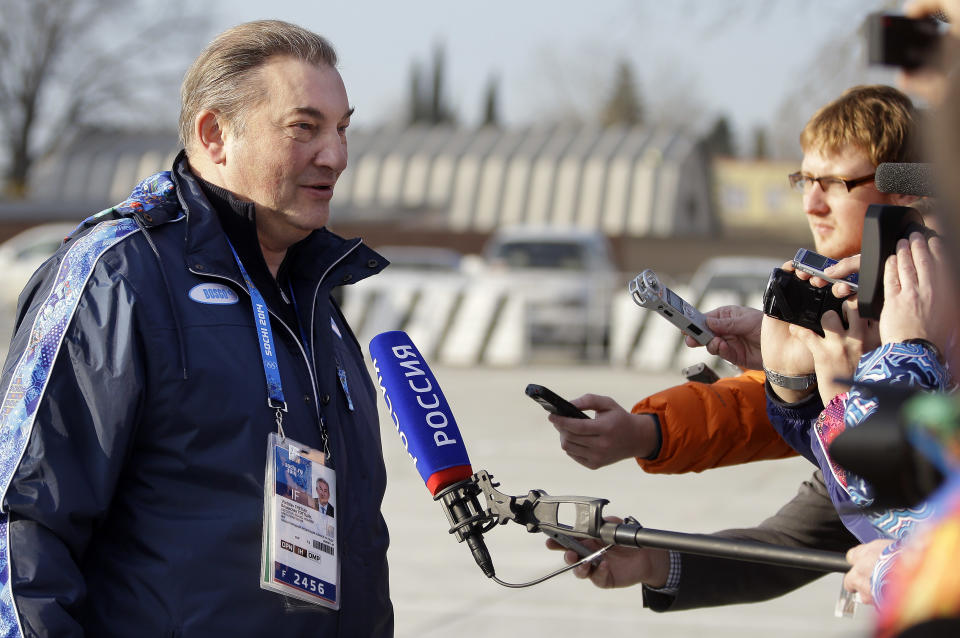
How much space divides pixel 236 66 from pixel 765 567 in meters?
1.93

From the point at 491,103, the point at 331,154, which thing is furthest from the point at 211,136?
the point at 491,103

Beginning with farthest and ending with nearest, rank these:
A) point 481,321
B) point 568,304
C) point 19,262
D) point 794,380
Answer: point 19,262
point 568,304
point 481,321
point 794,380

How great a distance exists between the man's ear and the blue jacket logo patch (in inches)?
14.6

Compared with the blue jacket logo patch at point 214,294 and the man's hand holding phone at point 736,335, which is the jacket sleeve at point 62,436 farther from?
the man's hand holding phone at point 736,335

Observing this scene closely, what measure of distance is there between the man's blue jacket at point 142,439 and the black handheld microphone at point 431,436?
224 mm

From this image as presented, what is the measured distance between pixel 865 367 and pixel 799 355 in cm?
45

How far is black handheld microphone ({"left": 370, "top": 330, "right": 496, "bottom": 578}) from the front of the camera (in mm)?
2510

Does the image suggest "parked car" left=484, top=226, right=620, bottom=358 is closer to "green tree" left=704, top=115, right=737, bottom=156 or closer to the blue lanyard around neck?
the blue lanyard around neck

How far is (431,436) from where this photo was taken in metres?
2.63

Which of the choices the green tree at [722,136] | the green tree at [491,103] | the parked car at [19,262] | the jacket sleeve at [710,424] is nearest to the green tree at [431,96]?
the green tree at [491,103]

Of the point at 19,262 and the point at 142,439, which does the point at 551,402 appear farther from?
the point at 19,262

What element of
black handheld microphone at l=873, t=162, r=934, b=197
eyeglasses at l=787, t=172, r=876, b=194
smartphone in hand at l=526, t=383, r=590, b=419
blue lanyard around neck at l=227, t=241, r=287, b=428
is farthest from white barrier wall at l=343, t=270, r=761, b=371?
black handheld microphone at l=873, t=162, r=934, b=197

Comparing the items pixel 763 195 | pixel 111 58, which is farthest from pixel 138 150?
pixel 763 195

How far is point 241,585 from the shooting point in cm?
237
